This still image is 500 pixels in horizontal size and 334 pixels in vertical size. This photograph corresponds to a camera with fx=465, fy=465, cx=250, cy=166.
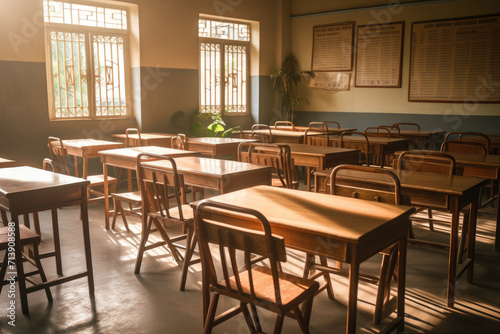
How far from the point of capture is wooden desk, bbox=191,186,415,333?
6.38ft

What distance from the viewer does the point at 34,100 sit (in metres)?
6.24

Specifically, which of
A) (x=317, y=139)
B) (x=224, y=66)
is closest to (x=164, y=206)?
(x=317, y=139)

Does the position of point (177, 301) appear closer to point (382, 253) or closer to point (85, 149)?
point (382, 253)

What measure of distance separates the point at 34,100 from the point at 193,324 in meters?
4.71

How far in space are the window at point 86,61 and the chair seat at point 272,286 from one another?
535cm

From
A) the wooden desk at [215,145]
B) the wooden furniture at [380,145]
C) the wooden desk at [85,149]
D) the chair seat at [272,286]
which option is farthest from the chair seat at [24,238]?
the wooden furniture at [380,145]

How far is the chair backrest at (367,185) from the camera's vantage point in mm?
2604

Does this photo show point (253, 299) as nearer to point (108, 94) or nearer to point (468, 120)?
point (108, 94)

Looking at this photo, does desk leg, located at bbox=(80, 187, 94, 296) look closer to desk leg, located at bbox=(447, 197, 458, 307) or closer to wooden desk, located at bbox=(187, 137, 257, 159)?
desk leg, located at bbox=(447, 197, 458, 307)

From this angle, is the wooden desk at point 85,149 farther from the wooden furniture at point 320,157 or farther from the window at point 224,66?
the window at point 224,66

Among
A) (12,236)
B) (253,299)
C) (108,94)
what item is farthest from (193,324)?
(108,94)

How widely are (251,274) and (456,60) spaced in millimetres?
6719

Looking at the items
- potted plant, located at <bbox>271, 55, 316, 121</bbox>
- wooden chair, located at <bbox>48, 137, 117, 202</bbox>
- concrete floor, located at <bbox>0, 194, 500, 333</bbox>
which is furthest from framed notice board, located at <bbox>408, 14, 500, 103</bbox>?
wooden chair, located at <bbox>48, 137, 117, 202</bbox>

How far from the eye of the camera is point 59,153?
5.57 m
